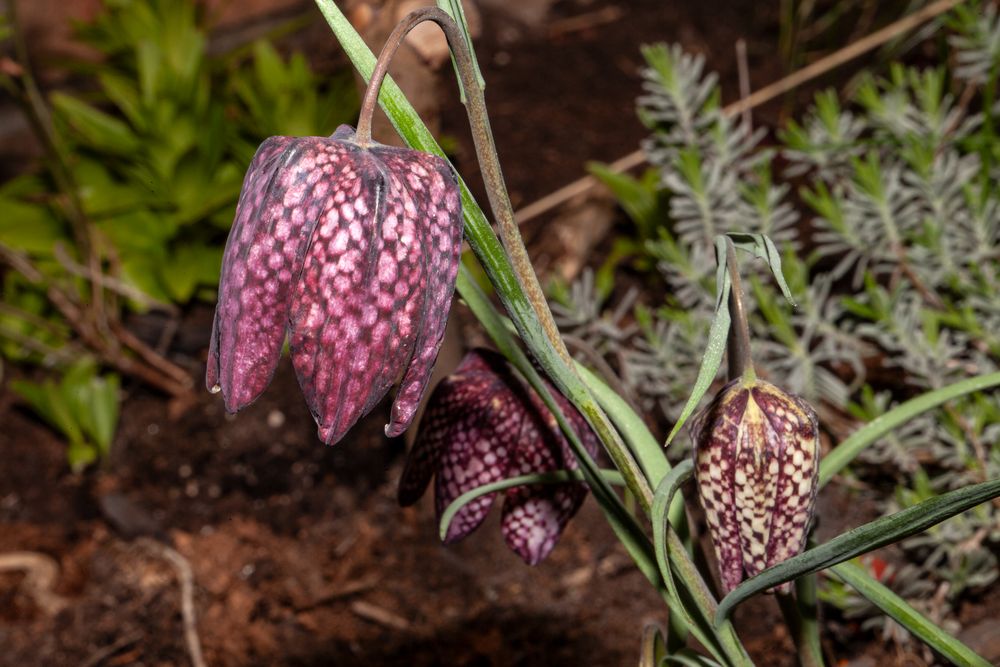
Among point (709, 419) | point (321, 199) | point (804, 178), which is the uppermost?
point (321, 199)

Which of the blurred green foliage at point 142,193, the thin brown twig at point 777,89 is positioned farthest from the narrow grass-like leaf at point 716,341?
the blurred green foliage at point 142,193

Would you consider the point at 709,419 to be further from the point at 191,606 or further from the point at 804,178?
the point at 804,178

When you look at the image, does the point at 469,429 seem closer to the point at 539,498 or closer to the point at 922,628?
the point at 539,498

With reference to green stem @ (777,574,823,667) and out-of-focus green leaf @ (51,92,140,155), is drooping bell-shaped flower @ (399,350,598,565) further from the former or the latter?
out-of-focus green leaf @ (51,92,140,155)

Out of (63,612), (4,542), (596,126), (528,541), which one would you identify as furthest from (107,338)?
(528,541)

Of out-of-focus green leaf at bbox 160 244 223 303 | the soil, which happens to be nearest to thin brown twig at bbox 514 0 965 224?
the soil

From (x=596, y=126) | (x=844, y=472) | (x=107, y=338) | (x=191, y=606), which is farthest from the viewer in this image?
(x=596, y=126)

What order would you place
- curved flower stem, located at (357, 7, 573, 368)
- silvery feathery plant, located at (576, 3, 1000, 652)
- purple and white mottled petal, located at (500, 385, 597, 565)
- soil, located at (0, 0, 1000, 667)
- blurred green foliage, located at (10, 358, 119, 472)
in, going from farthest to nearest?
blurred green foliage, located at (10, 358, 119, 472) → soil, located at (0, 0, 1000, 667) → silvery feathery plant, located at (576, 3, 1000, 652) → purple and white mottled petal, located at (500, 385, 597, 565) → curved flower stem, located at (357, 7, 573, 368)
